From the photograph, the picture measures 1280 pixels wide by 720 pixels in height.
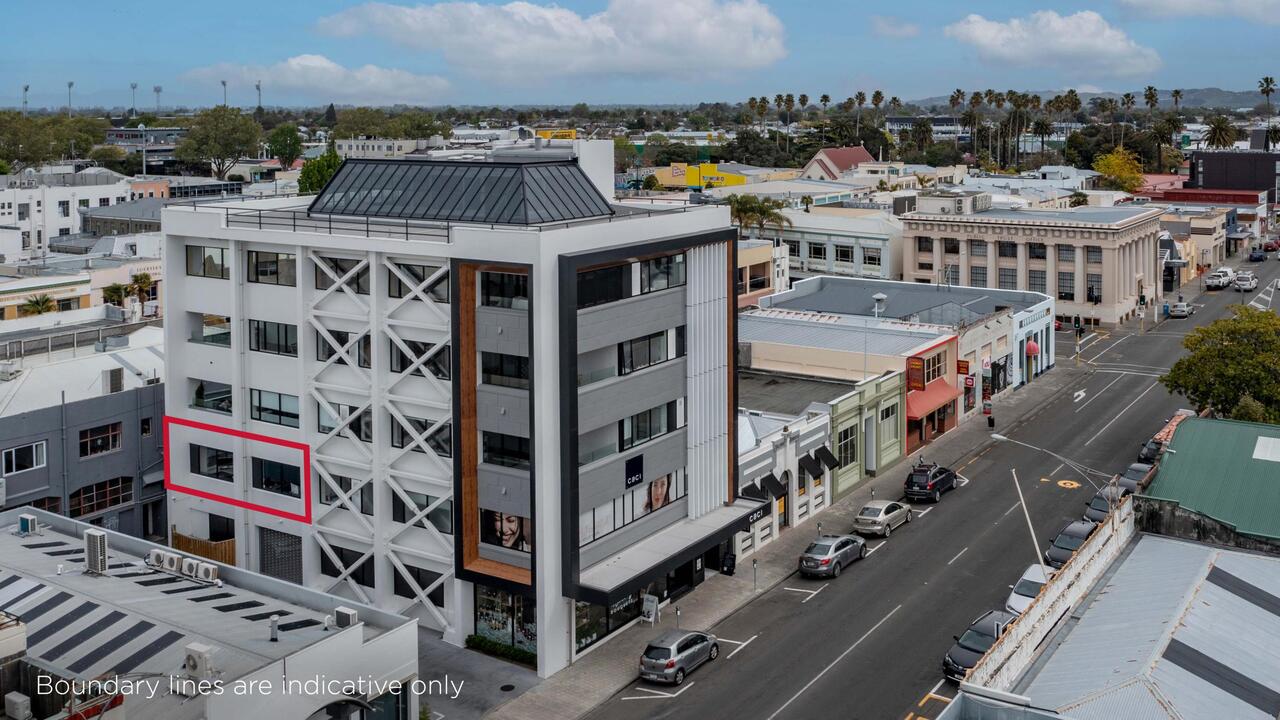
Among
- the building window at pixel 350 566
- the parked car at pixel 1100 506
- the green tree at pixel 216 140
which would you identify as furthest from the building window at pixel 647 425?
Result: the green tree at pixel 216 140

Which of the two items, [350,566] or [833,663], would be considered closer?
[833,663]

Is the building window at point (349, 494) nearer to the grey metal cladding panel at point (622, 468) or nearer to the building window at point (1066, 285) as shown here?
the grey metal cladding panel at point (622, 468)

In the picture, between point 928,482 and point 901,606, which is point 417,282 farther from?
point 928,482

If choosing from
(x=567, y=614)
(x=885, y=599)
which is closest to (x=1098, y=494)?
(x=885, y=599)

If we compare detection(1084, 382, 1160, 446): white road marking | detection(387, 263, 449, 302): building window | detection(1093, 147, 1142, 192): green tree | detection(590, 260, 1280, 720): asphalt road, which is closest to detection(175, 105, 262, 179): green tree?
detection(1093, 147, 1142, 192): green tree

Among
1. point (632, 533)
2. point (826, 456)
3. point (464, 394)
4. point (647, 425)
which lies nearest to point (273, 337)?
point (464, 394)

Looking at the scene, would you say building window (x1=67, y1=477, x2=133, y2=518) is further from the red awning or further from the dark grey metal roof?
the red awning
